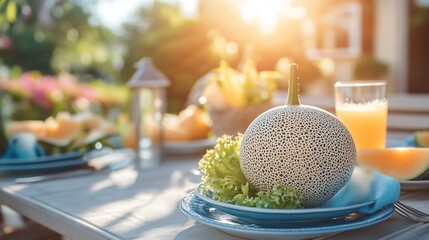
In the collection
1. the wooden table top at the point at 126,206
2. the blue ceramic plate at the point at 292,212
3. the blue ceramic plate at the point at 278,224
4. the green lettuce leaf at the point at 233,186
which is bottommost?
the wooden table top at the point at 126,206

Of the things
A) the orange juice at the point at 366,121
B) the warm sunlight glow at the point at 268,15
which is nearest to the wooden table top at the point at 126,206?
the orange juice at the point at 366,121

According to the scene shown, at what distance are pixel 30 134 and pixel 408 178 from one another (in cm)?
97

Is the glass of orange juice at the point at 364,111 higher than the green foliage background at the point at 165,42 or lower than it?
lower

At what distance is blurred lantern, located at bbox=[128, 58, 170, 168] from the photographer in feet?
5.16

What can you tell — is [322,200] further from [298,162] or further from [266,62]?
[266,62]

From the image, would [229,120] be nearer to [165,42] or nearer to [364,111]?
[364,111]

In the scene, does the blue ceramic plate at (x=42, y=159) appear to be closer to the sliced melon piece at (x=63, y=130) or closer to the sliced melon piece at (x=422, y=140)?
the sliced melon piece at (x=63, y=130)

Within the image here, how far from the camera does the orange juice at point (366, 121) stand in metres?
1.26

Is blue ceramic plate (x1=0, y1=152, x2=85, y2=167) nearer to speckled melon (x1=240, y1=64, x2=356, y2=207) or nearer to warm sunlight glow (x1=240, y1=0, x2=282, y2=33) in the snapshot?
speckled melon (x1=240, y1=64, x2=356, y2=207)

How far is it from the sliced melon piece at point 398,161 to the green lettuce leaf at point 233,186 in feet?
0.95

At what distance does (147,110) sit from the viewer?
1607 mm

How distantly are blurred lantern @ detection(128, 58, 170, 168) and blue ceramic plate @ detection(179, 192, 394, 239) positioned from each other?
737 millimetres

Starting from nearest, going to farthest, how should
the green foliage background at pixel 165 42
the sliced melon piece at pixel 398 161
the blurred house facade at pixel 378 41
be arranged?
the sliced melon piece at pixel 398 161 < the green foliage background at pixel 165 42 < the blurred house facade at pixel 378 41

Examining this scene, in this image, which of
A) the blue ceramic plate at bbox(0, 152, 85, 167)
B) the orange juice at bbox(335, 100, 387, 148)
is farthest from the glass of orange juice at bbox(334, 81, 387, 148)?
the blue ceramic plate at bbox(0, 152, 85, 167)
